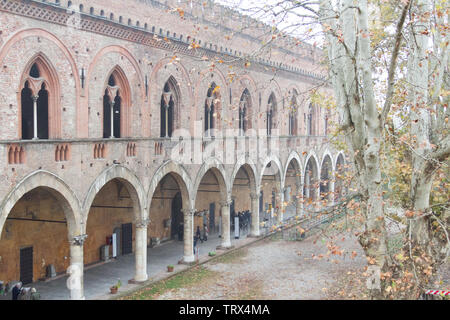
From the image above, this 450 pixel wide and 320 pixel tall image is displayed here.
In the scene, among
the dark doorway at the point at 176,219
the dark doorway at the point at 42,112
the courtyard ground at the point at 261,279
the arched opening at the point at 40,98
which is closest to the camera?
the arched opening at the point at 40,98

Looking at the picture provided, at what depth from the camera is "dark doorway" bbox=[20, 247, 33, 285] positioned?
15.4 m

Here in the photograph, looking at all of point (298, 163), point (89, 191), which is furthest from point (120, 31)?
point (298, 163)

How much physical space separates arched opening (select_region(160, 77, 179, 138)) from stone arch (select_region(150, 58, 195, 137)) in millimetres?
120

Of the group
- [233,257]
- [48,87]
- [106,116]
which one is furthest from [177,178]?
[48,87]

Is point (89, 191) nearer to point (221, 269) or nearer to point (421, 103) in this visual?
point (221, 269)

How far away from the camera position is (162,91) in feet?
56.7

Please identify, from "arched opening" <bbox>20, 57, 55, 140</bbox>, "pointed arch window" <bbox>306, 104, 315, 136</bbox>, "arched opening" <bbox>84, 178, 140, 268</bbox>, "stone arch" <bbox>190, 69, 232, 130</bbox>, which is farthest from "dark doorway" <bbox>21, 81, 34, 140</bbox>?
"pointed arch window" <bbox>306, 104, 315, 136</bbox>

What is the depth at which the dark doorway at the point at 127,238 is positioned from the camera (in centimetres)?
2017

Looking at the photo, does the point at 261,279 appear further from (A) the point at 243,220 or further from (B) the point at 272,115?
(B) the point at 272,115

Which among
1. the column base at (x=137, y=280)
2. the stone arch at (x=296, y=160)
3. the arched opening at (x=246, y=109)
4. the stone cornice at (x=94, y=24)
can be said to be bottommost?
the column base at (x=137, y=280)

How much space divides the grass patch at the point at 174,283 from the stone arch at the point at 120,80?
17.5 ft

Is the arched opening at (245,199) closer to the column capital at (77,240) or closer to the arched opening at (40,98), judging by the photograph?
the column capital at (77,240)

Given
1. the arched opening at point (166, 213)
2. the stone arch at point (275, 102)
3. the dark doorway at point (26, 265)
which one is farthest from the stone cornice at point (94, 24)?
the dark doorway at point (26, 265)

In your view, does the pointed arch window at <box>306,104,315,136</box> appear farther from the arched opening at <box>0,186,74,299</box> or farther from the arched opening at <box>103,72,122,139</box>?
the arched opening at <box>0,186,74,299</box>
